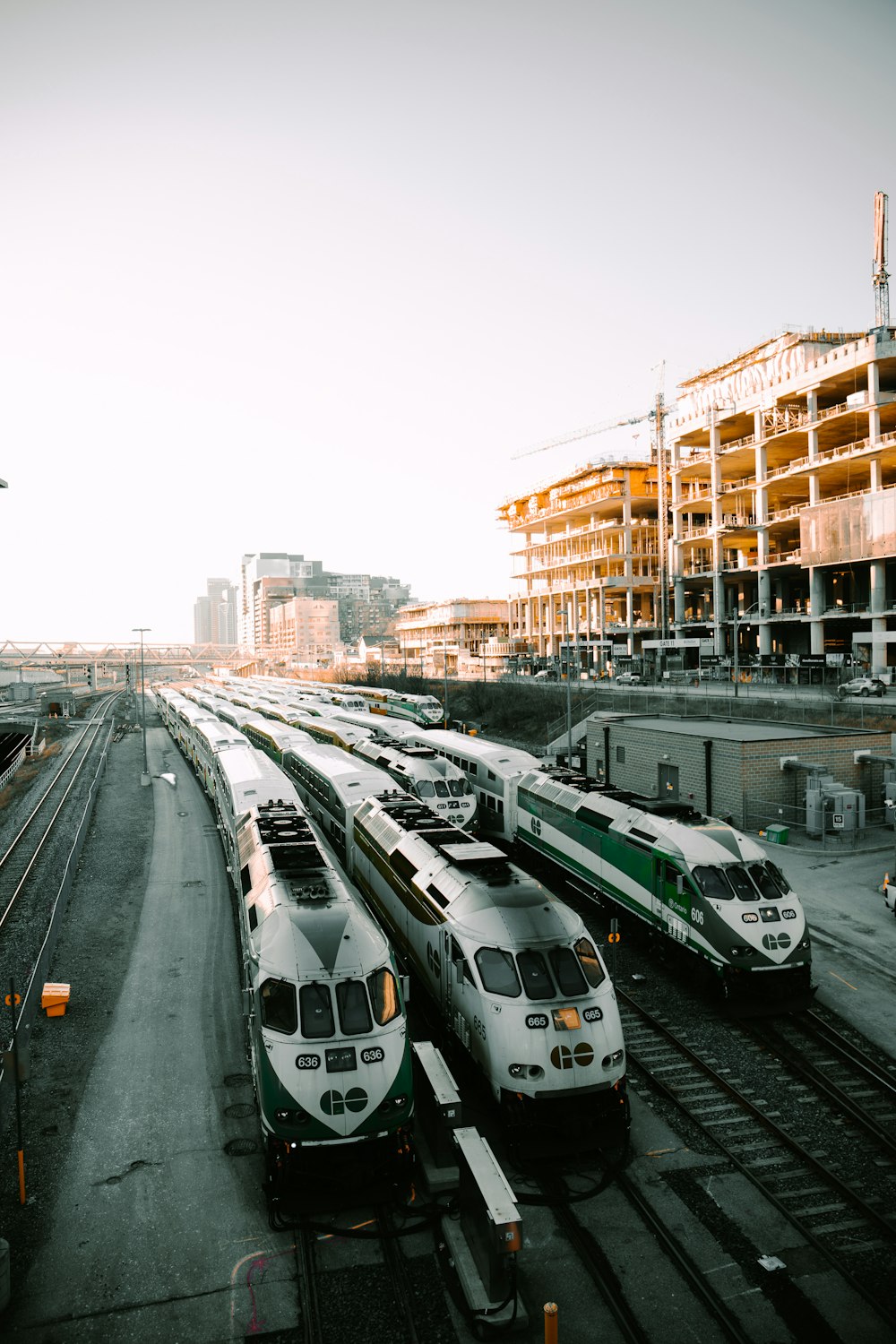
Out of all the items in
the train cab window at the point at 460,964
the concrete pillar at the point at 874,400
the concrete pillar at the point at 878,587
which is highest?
the concrete pillar at the point at 874,400

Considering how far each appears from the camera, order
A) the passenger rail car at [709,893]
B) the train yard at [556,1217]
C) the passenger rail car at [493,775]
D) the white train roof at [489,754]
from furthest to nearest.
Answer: the white train roof at [489,754]
the passenger rail car at [493,775]
the passenger rail car at [709,893]
the train yard at [556,1217]

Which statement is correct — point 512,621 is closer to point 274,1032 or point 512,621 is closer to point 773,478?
point 773,478

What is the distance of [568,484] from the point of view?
377 ft

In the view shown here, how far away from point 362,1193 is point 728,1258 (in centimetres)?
478

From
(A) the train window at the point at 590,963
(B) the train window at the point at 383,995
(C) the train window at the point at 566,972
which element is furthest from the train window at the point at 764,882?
(B) the train window at the point at 383,995

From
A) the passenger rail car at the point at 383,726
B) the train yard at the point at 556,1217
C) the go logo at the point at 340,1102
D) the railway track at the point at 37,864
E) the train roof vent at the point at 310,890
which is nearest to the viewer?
the train yard at the point at 556,1217

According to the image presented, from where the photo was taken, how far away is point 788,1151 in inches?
496

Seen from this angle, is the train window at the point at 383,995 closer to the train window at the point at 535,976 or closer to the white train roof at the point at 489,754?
the train window at the point at 535,976

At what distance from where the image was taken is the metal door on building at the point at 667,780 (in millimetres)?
33031

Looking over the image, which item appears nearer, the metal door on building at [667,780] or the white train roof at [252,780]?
the white train roof at [252,780]

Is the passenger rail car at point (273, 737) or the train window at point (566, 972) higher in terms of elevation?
the passenger rail car at point (273, 737)

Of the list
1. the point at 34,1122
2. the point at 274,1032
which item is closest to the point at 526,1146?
the point at 274,1032

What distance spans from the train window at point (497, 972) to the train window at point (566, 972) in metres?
0.63

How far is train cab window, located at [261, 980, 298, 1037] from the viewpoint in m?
11.5
